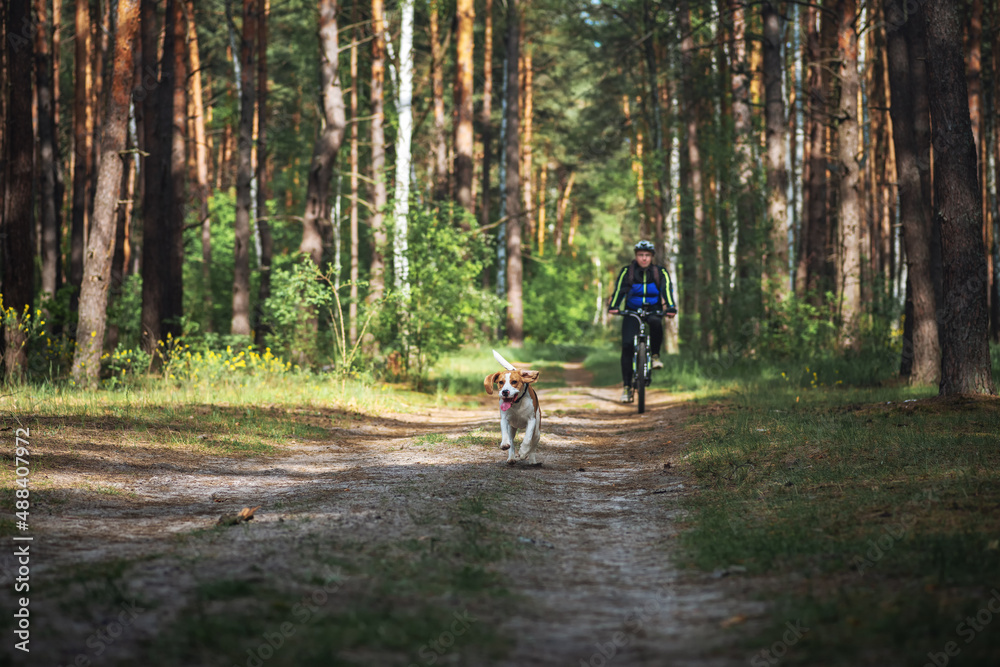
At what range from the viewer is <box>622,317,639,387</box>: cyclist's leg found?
509 inches

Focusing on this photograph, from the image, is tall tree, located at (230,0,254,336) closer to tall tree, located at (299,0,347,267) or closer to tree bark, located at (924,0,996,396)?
tall tree, located at (299,0,347,267)

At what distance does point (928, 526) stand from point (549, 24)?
132 feet

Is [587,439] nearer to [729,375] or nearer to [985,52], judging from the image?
[729,375]

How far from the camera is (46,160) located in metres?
24.7

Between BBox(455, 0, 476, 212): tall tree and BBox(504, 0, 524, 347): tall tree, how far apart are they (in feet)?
15.5

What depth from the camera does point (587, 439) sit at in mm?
10555

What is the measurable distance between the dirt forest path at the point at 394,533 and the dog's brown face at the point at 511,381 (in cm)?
71

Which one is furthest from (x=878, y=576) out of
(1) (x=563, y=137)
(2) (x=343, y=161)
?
(1) (x=563, y=137)

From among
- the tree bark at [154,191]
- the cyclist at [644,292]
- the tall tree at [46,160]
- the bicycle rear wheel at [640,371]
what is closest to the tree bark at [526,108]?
the tall tree at [46,160]

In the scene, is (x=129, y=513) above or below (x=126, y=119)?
below

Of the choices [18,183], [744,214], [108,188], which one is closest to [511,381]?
[108,188]

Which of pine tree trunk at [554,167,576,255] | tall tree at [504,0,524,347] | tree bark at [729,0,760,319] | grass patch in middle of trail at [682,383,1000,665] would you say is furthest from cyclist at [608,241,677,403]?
pine tree trunk at [554,167,576,255]

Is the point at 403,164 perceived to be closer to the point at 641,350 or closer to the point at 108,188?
the point at 108,188

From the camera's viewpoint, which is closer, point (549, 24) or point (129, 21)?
point (129, 21)
